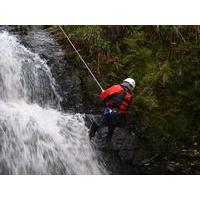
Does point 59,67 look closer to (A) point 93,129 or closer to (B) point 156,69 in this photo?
(A) point 93,129

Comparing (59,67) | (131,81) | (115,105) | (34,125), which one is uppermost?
(59,67)

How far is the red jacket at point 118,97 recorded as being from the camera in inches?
181

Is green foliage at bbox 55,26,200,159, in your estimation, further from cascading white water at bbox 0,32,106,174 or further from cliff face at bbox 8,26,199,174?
cascading white water at bbox 0,32,106,174

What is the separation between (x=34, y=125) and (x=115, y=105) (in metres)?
0.79

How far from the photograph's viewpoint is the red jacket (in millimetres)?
4602

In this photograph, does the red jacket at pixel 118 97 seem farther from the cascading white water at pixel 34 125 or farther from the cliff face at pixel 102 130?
the cascading white water at pixel 34 125

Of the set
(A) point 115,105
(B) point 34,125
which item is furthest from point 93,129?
(B) point 34,125

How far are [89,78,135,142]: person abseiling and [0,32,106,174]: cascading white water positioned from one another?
9.3 inches

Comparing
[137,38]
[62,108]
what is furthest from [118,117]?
[137,38]

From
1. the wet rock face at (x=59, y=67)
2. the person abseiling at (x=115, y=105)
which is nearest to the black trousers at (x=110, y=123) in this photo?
the person abseiling at (x=115, y=105)

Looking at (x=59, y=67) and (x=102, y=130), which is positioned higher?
(x=59, y=67)

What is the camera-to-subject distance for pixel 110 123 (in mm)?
4711

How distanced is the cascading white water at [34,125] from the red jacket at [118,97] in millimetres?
381

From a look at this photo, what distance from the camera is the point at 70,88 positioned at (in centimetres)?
504
